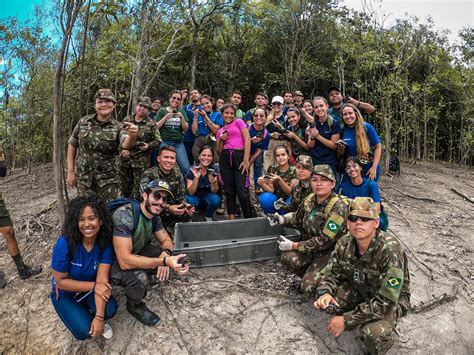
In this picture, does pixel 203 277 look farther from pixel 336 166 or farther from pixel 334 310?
pixel 336 166

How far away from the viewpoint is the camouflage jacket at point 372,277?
228 cm

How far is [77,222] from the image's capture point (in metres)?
2.41

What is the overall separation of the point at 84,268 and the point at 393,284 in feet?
7.58

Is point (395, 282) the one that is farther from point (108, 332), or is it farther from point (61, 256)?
point (61, 256)

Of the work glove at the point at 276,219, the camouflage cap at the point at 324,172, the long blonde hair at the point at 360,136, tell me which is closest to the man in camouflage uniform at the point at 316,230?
the camouflage cap at the point at 324,172

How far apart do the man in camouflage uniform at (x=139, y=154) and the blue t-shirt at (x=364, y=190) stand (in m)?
2.35

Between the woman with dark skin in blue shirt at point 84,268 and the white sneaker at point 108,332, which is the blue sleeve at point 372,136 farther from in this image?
the white sneaker at point 108,332

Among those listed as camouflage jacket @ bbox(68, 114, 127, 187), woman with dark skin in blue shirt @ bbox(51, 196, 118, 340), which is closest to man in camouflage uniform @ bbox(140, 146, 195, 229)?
camouflage jacket @ bbox(68, 114, 127, 187)

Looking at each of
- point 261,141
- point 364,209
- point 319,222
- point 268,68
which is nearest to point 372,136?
point 261,141

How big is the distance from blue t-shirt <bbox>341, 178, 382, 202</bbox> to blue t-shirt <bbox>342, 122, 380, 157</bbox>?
0.41 metres

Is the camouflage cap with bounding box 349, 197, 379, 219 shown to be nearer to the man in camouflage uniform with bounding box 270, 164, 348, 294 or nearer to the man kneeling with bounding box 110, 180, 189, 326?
the man in camouflage uniform with bounding box 270, 164, 348, 294

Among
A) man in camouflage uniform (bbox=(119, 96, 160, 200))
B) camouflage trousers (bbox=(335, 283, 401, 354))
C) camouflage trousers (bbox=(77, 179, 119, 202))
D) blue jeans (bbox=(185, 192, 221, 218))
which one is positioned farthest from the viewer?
blue jeans (bbox=(185, 192, 221, 218))

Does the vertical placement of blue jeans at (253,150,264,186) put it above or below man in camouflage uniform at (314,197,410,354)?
above

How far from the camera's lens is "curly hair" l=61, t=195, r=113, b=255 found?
2.40 metres
